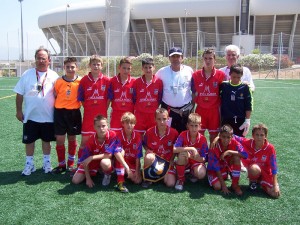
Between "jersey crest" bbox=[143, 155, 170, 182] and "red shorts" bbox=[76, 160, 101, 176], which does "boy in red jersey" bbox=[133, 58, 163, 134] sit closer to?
"jersey crest" bbox=[143, 155, 170, 182]

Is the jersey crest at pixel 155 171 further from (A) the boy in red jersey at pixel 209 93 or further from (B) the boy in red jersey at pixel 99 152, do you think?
(A) the boy in red jersey at pixel 209 93

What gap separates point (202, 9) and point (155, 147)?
123ft

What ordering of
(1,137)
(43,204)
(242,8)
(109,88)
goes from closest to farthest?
(43,204), (109,88), (1,137), (242,8)

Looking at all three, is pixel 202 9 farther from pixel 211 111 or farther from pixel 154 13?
pixel 211 111

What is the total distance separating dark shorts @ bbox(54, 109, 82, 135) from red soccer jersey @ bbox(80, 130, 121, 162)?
1.65 ft

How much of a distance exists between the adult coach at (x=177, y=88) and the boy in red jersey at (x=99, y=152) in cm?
95

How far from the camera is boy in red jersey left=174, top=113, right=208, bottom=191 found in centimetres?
416

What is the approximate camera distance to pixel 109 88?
4.73 m

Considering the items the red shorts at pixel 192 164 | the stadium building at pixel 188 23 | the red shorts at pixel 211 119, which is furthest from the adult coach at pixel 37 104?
the stadium building at pixel 188 23

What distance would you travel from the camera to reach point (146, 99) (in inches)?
184

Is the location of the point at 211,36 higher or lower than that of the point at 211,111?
higher

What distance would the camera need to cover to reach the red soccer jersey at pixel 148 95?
4.67 m

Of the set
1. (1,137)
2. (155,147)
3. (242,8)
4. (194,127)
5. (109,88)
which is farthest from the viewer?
(242,8)

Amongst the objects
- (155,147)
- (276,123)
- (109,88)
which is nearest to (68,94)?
(109,88)
